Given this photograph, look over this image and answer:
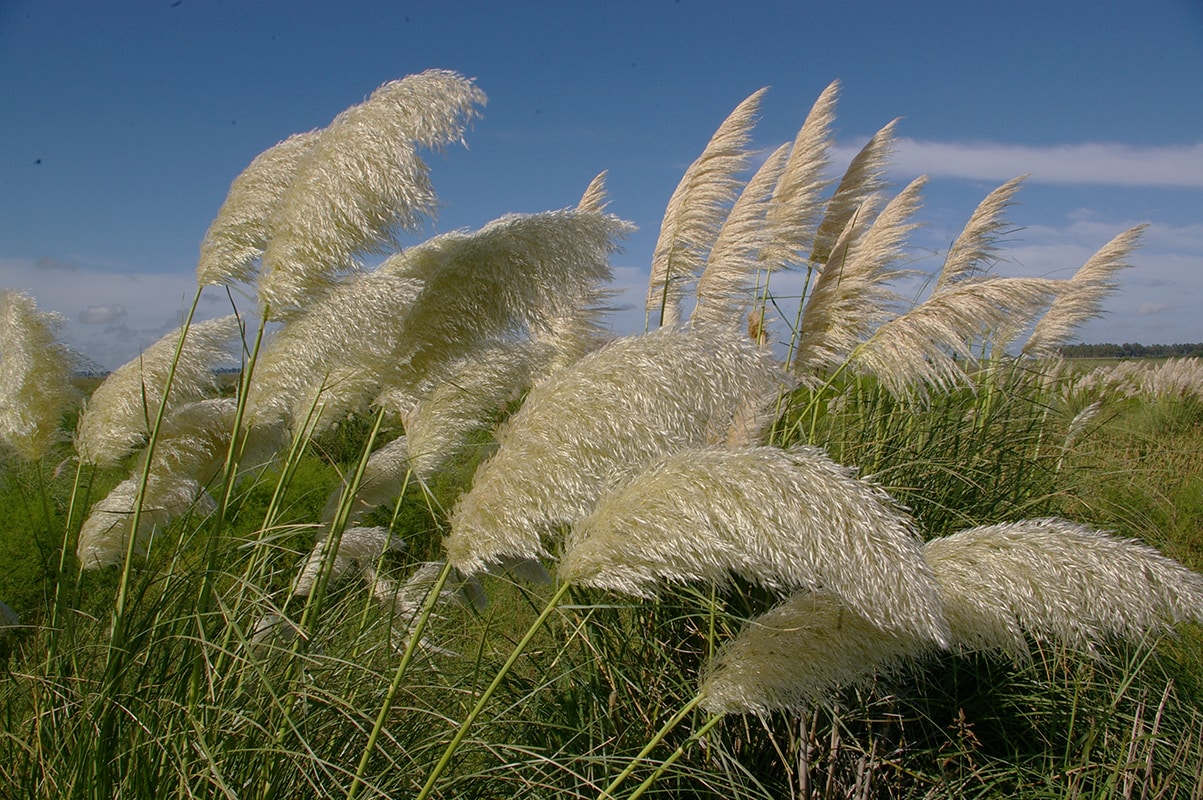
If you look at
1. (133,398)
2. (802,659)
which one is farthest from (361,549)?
(802,659)

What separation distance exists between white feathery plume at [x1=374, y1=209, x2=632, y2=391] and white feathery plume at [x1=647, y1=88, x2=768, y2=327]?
159cm

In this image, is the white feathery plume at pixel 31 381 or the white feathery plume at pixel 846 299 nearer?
the white feathery plume at pixel 31 381

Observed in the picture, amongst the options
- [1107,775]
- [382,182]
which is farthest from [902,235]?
[382,182]

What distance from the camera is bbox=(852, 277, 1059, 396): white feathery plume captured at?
9.84 ft

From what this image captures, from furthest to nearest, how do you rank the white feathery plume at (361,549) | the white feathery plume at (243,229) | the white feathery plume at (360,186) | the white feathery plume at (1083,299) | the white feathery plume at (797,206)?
the white feathery plume at (1083,299) → the white feathery plume at (797,206) → the white feathery plume at (361,549) → the white feathery plume at (243,229) → the white feathery plume at (360,186)

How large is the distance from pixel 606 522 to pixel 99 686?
4.97 feet

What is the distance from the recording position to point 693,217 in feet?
12.9

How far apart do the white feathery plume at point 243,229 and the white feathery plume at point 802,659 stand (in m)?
1.68

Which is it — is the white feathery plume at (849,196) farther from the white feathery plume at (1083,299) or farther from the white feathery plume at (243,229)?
the white feathery plume at (243,229)

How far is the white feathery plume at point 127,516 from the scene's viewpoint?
9.15 feet

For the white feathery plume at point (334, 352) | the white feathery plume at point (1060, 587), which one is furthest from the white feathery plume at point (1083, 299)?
the white feathery plume at point (334, 352)

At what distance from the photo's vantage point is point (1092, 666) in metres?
2.93

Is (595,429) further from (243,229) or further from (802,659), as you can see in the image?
(243,229)

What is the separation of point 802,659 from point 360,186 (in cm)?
157
